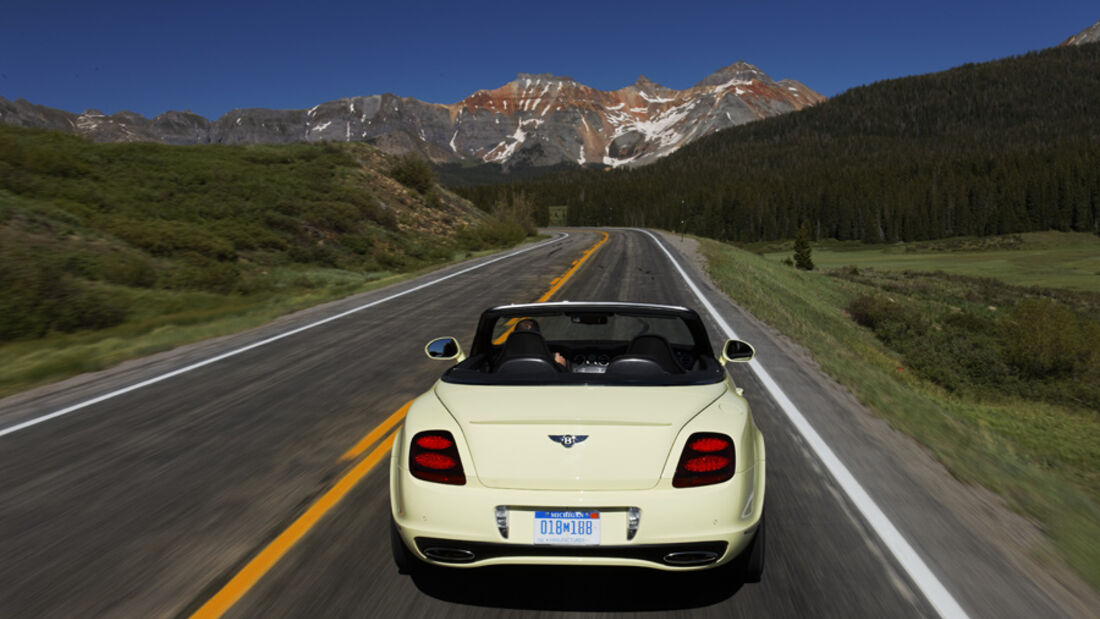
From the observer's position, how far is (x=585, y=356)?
5.05 m

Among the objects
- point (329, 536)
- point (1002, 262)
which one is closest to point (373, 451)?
point (329, 536)

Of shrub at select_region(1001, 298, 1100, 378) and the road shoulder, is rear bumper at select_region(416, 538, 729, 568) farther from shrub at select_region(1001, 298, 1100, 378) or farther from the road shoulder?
shrub at select_region(1001, 298, 1100, 378)

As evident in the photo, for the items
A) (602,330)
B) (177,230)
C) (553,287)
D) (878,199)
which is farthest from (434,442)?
(878,199)

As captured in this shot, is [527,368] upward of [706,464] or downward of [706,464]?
upward

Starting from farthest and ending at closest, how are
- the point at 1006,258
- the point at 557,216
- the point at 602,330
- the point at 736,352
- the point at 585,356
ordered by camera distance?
the point at 557,216
the point at 1006,258
the point at 602,330
the point at 585,356
the point at 736,352

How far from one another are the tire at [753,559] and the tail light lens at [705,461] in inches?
15.6

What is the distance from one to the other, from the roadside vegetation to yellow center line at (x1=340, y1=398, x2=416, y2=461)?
4.55 metres

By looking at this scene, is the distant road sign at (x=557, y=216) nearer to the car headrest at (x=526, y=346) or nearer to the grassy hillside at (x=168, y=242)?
the grassy hillside at (x=168, y=242)

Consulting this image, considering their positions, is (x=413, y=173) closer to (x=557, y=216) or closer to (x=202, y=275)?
(x=202, y=275)

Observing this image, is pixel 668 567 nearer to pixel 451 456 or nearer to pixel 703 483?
pixel 703 483

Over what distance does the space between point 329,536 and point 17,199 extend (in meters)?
19.6

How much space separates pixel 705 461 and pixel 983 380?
66.6 feet

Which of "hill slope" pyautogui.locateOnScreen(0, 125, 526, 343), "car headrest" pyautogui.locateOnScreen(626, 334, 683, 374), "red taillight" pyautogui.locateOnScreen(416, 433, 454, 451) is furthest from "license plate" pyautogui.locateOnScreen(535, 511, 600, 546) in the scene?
"hill slope" pyautogui.locateOnScreen(0, 125, 526, 343)

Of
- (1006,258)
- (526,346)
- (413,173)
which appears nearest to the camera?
(526,346)
